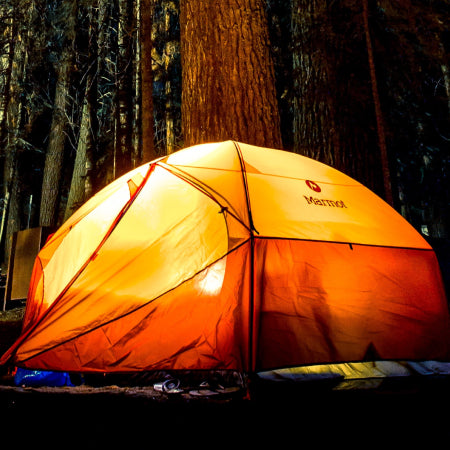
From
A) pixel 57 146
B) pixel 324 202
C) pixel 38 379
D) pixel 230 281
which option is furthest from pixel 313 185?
pixel 57 146

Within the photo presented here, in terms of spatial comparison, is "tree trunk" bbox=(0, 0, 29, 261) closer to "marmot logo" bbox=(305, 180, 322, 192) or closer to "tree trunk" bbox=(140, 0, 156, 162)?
"tree trunk" bbox=(140, 0, 156, 162)

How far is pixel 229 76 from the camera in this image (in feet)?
12.2

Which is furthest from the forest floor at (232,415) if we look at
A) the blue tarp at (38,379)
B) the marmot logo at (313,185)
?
the marmot logo at (313,185)

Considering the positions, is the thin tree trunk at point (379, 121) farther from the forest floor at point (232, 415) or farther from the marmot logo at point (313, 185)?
the forest floor at point (232, 415)

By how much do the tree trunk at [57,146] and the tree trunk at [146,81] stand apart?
12.9 feet

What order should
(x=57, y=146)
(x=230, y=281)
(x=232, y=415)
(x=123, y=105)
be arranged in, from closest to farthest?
(x=232, y=415), (x=230, y=281), (x=123, y=105), (x=57, y=146)

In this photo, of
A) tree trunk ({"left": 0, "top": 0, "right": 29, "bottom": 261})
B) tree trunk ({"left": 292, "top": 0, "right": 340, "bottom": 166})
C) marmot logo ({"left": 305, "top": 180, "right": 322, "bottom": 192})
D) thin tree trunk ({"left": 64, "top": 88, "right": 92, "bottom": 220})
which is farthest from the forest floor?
tree trunk ({"left": 0, "top": 0, "right": 29, "bottom": 261})

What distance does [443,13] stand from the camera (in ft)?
19.1

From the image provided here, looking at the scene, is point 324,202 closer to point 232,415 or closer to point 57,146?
point 232,415

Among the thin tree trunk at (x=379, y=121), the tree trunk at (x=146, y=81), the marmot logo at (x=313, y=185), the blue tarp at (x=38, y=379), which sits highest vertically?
the tree trunk at (x=146, y=81)

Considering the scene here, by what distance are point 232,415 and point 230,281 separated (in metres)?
0.81

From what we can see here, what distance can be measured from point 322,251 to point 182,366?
1.26 metres

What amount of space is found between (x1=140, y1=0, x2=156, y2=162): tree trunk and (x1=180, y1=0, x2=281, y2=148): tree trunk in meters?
2.88

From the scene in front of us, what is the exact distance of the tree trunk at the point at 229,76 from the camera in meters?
3.65
